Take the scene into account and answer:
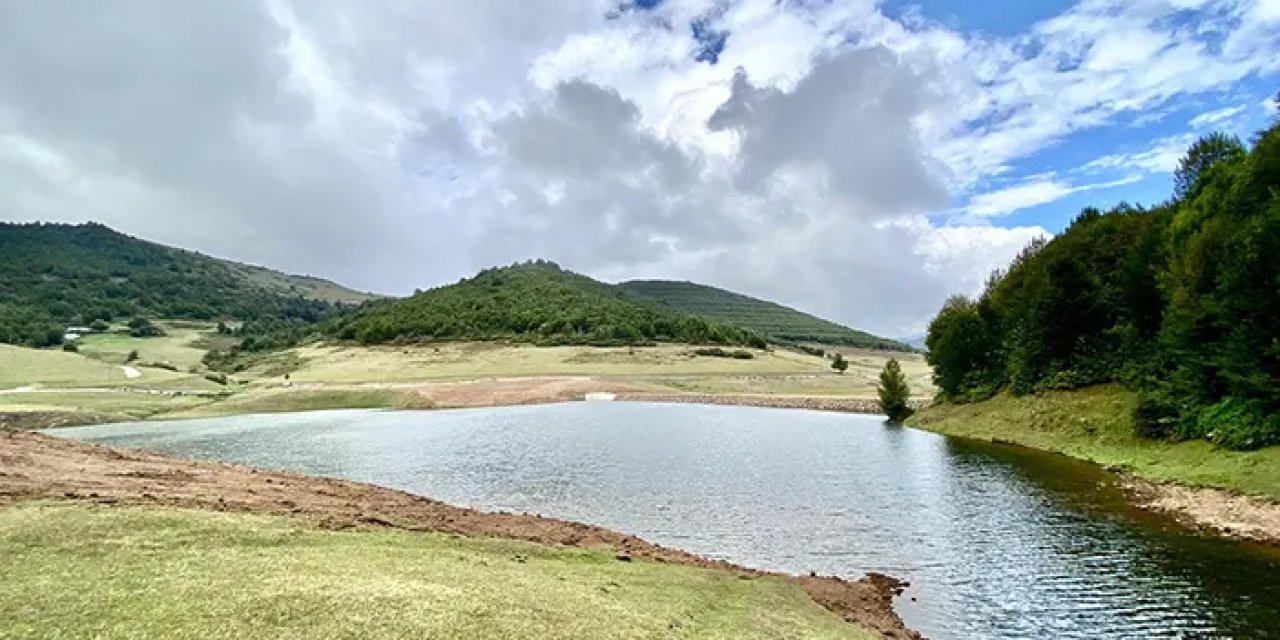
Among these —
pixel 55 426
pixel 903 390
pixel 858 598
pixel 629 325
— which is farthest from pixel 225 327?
pixel 858 598

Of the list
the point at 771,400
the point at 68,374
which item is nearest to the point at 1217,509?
the point at 771,400

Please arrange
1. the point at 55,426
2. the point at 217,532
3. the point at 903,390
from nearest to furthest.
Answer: the point at 217,532, the point at 55,426, the point at 903,390

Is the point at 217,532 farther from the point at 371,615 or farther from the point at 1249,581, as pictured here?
the point at 1249,581

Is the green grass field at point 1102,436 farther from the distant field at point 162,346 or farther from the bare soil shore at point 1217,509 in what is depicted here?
the distant field at point 162,346

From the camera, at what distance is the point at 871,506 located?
31.2 m

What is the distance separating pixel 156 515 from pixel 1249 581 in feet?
86.3

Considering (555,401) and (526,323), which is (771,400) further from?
(526,323)

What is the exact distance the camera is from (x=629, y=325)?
160 m

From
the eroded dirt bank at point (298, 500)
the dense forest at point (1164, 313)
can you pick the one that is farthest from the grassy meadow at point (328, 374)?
the eroded dirt bank at point (298, 500)

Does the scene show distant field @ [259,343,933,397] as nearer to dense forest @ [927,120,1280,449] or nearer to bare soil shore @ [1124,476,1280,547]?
dense forest @ [927,120,1280,449]

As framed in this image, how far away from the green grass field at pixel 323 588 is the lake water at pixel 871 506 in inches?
228

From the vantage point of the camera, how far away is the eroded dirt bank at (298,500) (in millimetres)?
19203

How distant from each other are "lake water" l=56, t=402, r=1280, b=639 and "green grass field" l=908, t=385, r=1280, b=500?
2.60 meters

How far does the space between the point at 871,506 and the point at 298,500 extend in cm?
2136
